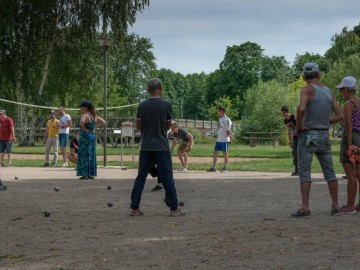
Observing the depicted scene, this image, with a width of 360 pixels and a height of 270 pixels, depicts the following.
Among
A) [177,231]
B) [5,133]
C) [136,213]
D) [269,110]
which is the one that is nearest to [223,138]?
[5,133]

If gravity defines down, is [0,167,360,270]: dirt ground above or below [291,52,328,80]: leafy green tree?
below

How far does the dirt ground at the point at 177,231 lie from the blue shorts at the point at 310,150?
0.59 metres

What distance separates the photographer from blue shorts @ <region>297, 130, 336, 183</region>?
10.6 metres

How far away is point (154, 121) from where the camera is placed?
11.0 m

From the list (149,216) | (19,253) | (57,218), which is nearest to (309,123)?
(149,216)

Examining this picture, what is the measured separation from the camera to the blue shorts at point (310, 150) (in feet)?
34.9

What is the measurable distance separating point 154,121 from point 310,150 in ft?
6.69

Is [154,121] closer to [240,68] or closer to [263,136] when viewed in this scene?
[263,136]

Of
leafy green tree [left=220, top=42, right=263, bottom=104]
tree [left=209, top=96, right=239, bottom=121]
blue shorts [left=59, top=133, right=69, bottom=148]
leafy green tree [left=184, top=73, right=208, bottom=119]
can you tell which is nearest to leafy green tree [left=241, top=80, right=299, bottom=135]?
tree [left=209, top=96, right=239, bottom=121]

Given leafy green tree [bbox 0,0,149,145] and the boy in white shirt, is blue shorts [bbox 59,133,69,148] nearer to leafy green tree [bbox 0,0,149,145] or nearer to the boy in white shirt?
the boy in white shirt

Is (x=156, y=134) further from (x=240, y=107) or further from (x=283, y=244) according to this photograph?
(x=240, y=107)

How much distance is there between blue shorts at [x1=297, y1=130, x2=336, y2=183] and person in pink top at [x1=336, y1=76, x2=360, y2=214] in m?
0.35

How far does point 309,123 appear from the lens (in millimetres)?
10695

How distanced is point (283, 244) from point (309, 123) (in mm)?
2863
